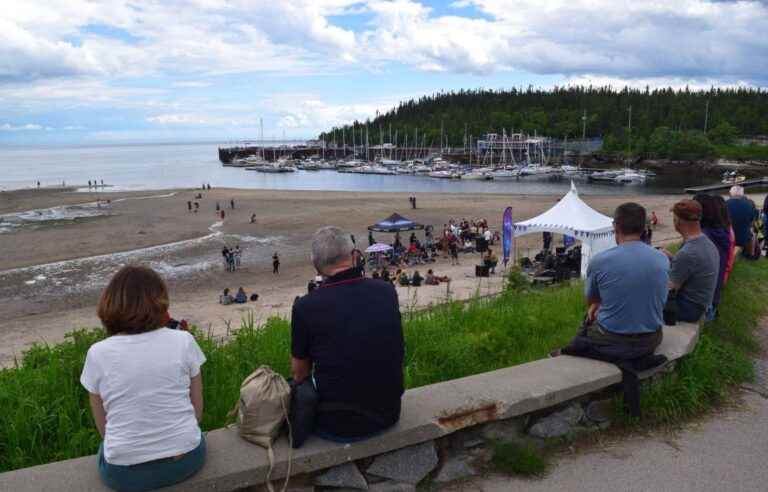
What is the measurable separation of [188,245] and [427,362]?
28180 millimetres

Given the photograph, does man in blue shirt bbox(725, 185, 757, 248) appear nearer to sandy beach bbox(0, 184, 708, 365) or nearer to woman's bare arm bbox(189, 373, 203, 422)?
sandy beach bbox(0, 184, 708, 365)

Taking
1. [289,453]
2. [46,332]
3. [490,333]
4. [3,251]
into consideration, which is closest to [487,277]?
[46,332]

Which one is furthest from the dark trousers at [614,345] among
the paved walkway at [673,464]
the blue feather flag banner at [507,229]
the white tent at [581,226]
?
the blue feather flag banner at [507,229]

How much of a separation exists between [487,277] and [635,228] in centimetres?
1530

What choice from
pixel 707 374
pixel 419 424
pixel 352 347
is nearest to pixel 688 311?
pixel 707 374

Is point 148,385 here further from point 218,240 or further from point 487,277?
point 218,240

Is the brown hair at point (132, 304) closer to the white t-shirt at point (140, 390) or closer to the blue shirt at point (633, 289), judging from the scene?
the white t-shirt at point (140, 390)

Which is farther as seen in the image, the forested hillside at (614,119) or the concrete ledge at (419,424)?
the forested hillside at (614,119)

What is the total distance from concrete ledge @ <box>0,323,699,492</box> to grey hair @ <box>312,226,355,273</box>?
87 centimetres

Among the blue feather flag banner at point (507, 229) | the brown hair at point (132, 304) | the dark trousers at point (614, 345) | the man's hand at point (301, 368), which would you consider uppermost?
the brown hair at point (132, 304)

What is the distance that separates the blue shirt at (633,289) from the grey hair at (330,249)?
1.90 metres

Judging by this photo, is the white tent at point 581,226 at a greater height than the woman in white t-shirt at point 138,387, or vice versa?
the woman in white t-shirt at point 138,387

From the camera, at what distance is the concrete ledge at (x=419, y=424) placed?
261 cm

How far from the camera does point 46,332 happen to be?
51.7 ft
